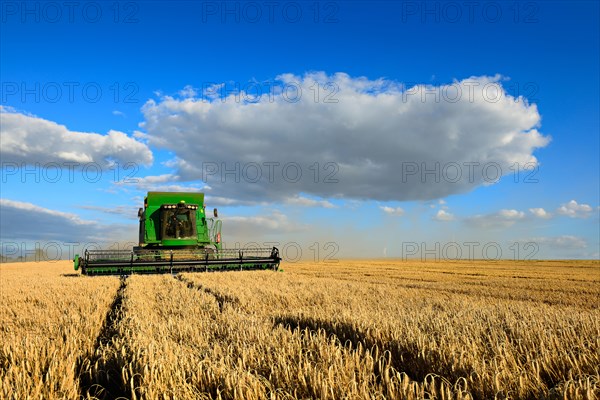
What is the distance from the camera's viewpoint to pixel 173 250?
18500 millimetres

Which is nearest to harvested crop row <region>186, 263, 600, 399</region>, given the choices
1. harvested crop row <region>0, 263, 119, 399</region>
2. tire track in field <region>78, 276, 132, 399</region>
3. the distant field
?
the distant field

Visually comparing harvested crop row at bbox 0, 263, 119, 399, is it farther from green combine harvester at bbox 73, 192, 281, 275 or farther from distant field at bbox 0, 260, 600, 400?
green combine harvester at bbox 73, 192, 281, 275

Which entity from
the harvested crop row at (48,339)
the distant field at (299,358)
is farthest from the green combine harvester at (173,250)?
the distant field at (299,358)

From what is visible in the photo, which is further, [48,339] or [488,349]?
[48,339]

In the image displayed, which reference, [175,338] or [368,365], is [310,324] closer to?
[175,338]

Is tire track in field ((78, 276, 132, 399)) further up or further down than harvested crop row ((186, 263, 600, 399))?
further down

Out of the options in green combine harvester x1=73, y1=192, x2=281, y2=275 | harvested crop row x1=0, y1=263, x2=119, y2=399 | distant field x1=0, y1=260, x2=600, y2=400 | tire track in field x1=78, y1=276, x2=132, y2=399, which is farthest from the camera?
green combine harvester x1=73, y1=192, x2=281, y2=275

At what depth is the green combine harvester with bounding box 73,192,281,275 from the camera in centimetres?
1659

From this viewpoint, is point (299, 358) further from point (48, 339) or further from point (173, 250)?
point (173, 250)

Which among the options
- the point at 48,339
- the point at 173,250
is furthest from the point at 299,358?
the point at 173,250

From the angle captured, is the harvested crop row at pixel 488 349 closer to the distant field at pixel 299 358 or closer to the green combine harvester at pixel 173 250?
the distant field at pixel 299 358

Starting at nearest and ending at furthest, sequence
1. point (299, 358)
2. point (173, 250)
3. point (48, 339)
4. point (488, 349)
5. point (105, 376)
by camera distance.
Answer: point (299, 358)
point (105, 376)
point (488, 349)
point (48, 339)
point (173, 250)

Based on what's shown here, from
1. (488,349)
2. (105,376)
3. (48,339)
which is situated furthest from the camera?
(48,339)

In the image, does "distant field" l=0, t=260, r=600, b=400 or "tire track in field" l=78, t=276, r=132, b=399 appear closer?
"distant field" l=0, t=260, r=600, b=400
